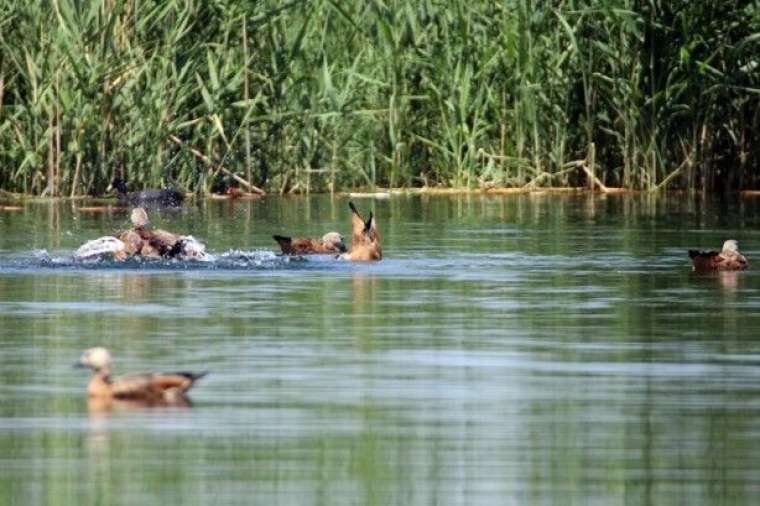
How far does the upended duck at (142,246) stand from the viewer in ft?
58.3

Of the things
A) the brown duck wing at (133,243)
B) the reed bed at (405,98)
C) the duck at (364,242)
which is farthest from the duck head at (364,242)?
the reed bed at (405,98)

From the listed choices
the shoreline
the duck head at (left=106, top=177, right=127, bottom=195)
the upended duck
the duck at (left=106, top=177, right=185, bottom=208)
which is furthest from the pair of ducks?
the shoreline

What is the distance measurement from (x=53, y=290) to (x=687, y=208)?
1097 cm

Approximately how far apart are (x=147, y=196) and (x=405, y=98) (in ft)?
15.4

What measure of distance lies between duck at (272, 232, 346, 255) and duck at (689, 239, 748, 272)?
2.96m

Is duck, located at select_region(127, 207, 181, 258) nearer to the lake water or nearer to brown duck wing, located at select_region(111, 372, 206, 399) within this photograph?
the lake water

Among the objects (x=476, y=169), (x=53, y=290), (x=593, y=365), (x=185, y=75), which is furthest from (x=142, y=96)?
(x=593, y=365)

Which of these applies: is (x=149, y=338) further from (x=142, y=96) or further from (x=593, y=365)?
(x=142, y=96)

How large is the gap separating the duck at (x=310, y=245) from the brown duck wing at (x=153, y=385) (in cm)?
821

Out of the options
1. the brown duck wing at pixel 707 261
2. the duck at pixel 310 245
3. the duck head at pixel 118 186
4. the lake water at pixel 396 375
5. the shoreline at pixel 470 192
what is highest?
the duck head at pixel 118 186

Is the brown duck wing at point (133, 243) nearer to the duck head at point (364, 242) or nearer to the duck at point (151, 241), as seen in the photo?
the duck at point (151, 241)

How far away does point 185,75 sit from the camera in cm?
2547

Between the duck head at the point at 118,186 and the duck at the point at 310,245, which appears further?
the duck head at the point at 118,186

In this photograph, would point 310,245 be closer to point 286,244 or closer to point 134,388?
point 286,244
